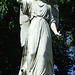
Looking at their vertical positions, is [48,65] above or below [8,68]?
above

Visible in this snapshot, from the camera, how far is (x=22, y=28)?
6.87m

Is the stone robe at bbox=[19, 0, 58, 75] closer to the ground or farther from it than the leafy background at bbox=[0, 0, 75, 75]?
farther from it

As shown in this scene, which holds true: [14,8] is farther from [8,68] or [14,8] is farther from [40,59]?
[40,59]

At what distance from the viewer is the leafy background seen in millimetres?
14305

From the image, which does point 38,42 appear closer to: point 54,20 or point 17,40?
point 54,20

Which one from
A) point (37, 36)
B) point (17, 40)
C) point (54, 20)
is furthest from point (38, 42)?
point (17, 40)

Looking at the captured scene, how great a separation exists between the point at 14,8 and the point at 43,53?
28.7 ft

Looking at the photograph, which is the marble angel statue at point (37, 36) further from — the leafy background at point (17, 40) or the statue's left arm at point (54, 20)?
the leafy background at point (17, 40)

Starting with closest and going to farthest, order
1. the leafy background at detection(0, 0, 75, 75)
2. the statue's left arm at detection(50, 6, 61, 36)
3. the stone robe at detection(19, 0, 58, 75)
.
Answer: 1. the stone robe at detection(19, 0, 58, 75)
2. the statue's left arm at detection(50, 6, 61, 36)
3. the leafy background at detection(0, 0, 75, 75)

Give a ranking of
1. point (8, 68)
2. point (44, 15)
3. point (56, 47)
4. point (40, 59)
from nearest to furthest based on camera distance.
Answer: point (40, 59), point (44, 15), point (8, 68), point (56, 47)

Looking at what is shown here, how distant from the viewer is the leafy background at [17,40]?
14305 millimetres

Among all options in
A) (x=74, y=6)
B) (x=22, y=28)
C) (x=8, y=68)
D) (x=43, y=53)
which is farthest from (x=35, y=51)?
(x=74, y=6)

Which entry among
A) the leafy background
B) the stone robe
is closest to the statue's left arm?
the stone robe

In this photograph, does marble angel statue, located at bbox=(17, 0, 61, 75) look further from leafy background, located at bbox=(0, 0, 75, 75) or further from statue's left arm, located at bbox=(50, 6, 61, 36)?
leafy background, located at bbox=(0, 0, 75, 75)
